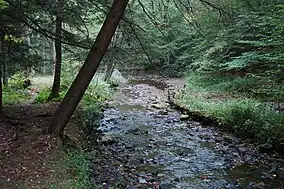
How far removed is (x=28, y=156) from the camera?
17.6 feet

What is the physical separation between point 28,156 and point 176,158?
3416mm

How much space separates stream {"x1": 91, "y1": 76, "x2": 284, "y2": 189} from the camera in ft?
19.0

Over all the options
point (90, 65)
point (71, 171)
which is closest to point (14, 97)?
point (90, 65)

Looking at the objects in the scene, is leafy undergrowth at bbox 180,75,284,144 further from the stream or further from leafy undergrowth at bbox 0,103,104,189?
leafy undergrowth at bbox 0,103,104,189

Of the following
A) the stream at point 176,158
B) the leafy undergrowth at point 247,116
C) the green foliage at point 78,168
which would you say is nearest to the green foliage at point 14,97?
the stream at point 176,158

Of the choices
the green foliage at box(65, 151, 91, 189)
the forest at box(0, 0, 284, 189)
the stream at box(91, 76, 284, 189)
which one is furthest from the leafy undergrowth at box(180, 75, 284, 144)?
the green foliage at box(65, 151, 91, 189)

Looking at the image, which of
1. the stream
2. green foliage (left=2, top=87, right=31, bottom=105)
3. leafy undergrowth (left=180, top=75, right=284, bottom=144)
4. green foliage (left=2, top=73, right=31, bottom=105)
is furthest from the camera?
green foliage (left=2, top=73, right=31, bottom=105)

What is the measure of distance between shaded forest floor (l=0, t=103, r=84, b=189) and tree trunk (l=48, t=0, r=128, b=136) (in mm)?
398

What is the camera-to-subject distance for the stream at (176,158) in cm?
580

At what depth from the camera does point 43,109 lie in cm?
942

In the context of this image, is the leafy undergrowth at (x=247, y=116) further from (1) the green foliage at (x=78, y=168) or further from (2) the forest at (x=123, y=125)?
(1) the green foliage at (x=78, y=168)

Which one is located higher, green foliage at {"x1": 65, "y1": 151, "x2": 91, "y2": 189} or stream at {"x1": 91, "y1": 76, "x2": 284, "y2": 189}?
green foliage at {"x1": 65, "y1": 151, "x2": 91, "y2": 189}

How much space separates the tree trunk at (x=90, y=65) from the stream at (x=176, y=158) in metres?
1.15

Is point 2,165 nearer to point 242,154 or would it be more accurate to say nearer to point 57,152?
point 57,152
